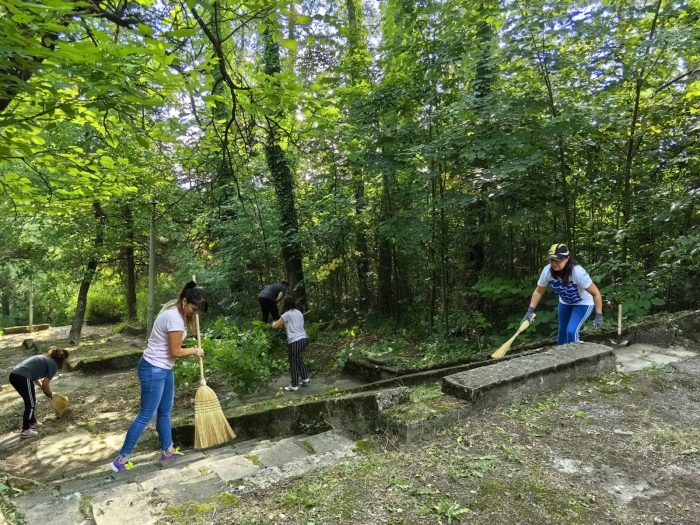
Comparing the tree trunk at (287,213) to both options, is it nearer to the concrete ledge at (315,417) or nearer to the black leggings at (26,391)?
the black leggings at (26,391)

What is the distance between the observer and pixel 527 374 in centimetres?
349

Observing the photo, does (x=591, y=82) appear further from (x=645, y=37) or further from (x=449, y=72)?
(x=449, y=72)

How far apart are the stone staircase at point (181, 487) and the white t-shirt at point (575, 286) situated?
9.81ft

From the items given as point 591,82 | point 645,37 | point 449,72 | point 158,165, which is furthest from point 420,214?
point 158,165

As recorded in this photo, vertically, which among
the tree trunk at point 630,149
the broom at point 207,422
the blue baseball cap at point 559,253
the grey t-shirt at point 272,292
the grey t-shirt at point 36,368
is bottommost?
the broom at point 207,422

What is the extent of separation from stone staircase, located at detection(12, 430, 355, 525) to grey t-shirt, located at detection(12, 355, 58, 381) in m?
3.00

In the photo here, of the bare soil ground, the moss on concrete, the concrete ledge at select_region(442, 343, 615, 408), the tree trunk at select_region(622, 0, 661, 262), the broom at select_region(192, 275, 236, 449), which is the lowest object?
the broom at select_region(192, 275, 236, 449)

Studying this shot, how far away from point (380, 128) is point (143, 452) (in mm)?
6385

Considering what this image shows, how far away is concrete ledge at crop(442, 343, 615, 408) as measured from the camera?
128 inches

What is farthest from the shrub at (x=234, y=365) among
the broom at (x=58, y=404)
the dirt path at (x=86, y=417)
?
the broom at (x=58, y=404)

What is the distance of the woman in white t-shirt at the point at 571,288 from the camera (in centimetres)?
449

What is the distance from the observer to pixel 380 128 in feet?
25.9

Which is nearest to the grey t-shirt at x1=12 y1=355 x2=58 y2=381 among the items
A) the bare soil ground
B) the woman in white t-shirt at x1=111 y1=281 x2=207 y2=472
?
the woman in white t-shirt at x1=111 y1=281 x2=207 y2=472

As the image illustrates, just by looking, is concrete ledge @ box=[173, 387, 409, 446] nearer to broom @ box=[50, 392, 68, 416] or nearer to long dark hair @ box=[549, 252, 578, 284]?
long dark hair @ box=[549, 252, 578, 284]
